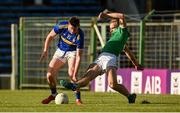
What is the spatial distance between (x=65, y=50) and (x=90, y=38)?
9610 millimetres

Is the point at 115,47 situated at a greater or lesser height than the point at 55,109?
greater

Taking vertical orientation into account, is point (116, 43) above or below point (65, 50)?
above

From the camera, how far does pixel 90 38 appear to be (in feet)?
93.4

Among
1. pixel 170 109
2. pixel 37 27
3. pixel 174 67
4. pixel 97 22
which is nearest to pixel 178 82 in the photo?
pixel 174 67

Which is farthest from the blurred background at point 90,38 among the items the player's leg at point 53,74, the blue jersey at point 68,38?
the player's leg at point 53,74

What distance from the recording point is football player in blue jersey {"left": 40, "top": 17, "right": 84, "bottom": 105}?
60.5 ft

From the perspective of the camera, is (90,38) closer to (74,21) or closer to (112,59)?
(74,21)

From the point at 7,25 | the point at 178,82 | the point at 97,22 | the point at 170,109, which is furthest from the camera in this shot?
the point at 7,25

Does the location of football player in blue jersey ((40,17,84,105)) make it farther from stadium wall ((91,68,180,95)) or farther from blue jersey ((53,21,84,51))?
stadium wall ((91,68,180,95))

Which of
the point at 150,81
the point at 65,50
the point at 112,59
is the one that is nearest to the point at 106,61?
the point at 112,59

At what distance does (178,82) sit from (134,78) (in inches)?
75.9

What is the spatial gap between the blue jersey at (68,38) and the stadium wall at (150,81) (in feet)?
21.6

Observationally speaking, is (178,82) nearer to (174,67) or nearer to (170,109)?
(174,67)

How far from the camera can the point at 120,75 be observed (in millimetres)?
26656
